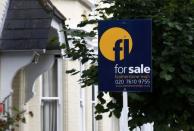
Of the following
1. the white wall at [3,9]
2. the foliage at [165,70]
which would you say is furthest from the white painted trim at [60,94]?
the foliage at [165,70]

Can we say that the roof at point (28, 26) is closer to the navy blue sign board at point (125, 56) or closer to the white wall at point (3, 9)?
the white wall at point (3, 9)

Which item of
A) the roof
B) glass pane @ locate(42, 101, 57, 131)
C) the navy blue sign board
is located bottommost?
glass pane @ locate(42, 101, 57, 131)

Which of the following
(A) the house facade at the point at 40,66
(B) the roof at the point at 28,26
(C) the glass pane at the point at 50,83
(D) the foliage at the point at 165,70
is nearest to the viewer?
(D) the foliage at the point at 165,70

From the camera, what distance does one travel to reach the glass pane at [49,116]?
1411 cm

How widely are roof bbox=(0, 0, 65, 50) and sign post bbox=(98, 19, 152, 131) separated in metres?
2.91

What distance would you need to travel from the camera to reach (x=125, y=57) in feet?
23.3

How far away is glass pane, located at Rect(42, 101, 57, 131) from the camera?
1411cm

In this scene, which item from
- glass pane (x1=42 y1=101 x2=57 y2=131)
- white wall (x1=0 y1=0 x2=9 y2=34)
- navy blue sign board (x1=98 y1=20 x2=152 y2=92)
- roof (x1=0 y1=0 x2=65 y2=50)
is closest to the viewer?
navy blue sign board (x1=98 y1=20 x2=152 y2=92)

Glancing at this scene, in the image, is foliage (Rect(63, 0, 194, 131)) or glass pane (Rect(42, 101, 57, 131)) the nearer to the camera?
foliage (Rect(63, 0, 194, 131))

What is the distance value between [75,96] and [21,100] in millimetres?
3312

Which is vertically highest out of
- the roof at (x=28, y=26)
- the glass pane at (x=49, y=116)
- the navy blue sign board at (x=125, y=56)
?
A: the roof at (x=28, y=26)

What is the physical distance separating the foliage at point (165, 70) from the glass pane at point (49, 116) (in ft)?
17.3

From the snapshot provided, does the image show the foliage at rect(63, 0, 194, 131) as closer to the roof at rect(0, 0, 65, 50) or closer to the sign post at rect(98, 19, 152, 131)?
the sign post at rect(98, 19, 152, 131)

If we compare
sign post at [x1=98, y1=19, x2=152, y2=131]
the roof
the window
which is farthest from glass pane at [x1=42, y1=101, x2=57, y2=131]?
sign post at [x1=98, y1=19, x2=152, y2=131]
